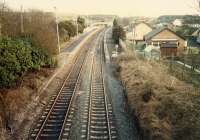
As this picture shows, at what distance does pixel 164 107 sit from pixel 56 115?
19.0ft

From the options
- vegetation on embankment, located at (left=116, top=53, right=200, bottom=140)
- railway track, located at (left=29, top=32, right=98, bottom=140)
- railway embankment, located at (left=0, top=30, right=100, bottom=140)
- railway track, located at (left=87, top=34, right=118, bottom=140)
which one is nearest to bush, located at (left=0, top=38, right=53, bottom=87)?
railway embankment, located at (left=0, top=30, right=100, bottom=140)

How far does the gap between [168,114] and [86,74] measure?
1546cm

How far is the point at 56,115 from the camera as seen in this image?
18.1 meters

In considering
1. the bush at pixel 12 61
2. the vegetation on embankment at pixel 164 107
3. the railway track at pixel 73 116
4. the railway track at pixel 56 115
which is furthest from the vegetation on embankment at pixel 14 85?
the vegetation on embankment at pixel 164 107

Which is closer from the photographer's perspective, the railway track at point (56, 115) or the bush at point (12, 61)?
the railway track at point (56, 115)

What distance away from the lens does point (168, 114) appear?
52.1 ft

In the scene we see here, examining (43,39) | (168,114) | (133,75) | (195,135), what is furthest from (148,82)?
(43,39)

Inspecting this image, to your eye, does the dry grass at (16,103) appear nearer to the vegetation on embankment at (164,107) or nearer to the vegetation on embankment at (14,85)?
the vegetation on embankment at (14,85)

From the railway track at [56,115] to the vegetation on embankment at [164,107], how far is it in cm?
381

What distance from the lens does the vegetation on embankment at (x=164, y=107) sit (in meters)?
13.8

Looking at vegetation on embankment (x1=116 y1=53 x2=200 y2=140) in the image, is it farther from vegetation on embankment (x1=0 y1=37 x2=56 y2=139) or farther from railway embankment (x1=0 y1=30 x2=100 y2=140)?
vegetation on embankment (x1=0 y1=37 x2=56 y2=139)

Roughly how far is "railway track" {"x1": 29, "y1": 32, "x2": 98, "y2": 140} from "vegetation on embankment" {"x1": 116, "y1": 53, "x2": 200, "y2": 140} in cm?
381

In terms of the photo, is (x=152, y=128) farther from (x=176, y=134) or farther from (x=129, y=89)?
(x=129, y=89)

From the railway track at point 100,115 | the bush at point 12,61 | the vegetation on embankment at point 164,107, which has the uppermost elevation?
the bush at point 12,61
